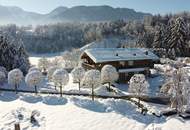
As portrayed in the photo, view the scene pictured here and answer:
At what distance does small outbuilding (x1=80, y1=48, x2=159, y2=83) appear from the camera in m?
47.7

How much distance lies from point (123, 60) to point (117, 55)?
1537 mm

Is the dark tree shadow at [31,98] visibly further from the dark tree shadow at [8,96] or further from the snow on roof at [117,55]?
the snow on roof at [117,55]

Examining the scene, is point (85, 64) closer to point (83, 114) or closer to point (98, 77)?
point (98, 77)

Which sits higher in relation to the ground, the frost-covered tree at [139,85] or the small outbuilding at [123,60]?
the small outbuilding at [123,60]

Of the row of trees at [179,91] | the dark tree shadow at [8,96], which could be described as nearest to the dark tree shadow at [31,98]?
the dark tree shadow at [8,96]

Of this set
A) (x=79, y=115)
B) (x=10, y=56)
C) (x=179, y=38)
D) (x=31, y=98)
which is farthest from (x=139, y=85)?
(x=179, y=38)

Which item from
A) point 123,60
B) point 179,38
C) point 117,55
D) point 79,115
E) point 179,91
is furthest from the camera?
point 179,38

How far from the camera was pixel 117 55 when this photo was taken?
49.2 m

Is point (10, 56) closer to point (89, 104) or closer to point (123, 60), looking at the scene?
point (123, 60)

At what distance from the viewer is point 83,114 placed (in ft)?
102

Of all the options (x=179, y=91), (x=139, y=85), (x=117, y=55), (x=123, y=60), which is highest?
(x=117, y=55)

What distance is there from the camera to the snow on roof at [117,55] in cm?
4781

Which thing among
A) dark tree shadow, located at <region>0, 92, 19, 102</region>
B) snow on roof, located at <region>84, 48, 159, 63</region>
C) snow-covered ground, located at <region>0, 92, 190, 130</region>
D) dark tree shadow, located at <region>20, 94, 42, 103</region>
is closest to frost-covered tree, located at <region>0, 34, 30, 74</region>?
snow on roof, located at <region>84, 48, 159, 63</region>

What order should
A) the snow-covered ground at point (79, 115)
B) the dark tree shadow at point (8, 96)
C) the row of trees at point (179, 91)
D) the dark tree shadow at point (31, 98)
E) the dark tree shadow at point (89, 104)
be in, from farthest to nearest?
1. the dark tree shadow at point (8, 96)
2. the dark tree shadow at point (31, 98)
3. the dark tree shadow at point (89, 104)
4. the row of trees at point (179, 91)
5. the snow-covered ground at point (79, 115)
